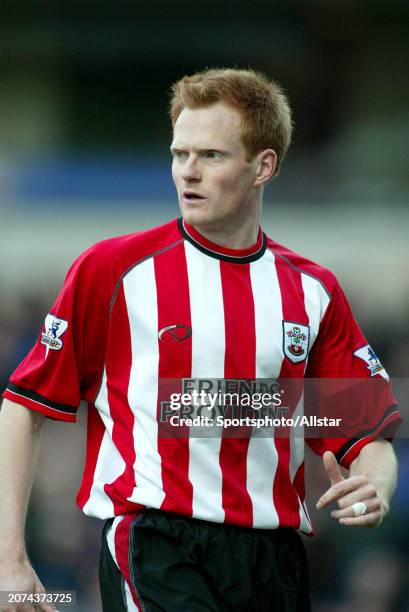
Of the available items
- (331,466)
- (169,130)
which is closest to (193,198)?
(331,466)

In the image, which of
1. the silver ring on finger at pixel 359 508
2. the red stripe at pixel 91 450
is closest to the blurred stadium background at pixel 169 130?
the red stripe at pixel 91 450

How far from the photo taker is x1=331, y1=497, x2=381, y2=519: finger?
2.52 metres

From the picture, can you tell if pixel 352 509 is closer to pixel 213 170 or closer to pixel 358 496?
pixel 358 496

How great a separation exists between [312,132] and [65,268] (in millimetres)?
2492

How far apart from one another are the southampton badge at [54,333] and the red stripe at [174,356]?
272 mm

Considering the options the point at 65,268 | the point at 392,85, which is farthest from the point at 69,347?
the point at 392,85

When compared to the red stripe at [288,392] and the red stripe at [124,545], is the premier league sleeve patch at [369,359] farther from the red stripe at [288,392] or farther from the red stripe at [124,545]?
the red stripe at [124,545]

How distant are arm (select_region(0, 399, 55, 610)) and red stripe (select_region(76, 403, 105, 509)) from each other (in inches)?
6.9

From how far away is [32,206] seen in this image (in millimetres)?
7992

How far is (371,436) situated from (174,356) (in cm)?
70

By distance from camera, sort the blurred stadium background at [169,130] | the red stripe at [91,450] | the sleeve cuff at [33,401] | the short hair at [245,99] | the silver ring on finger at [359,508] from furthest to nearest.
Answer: the blurred stadium background at [169,130], the short hair at [245,99], the red stripe at [91,450], the sleeve cuff at [33,401], the silver ring on finger at [359,508]

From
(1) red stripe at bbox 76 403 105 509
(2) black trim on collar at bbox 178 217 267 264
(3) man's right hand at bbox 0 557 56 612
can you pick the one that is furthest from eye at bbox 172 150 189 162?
(3) man's right hand at bbox 0 557 56 612

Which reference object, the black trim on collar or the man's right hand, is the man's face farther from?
the man's right hand

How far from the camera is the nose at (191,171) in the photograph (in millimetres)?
2781
